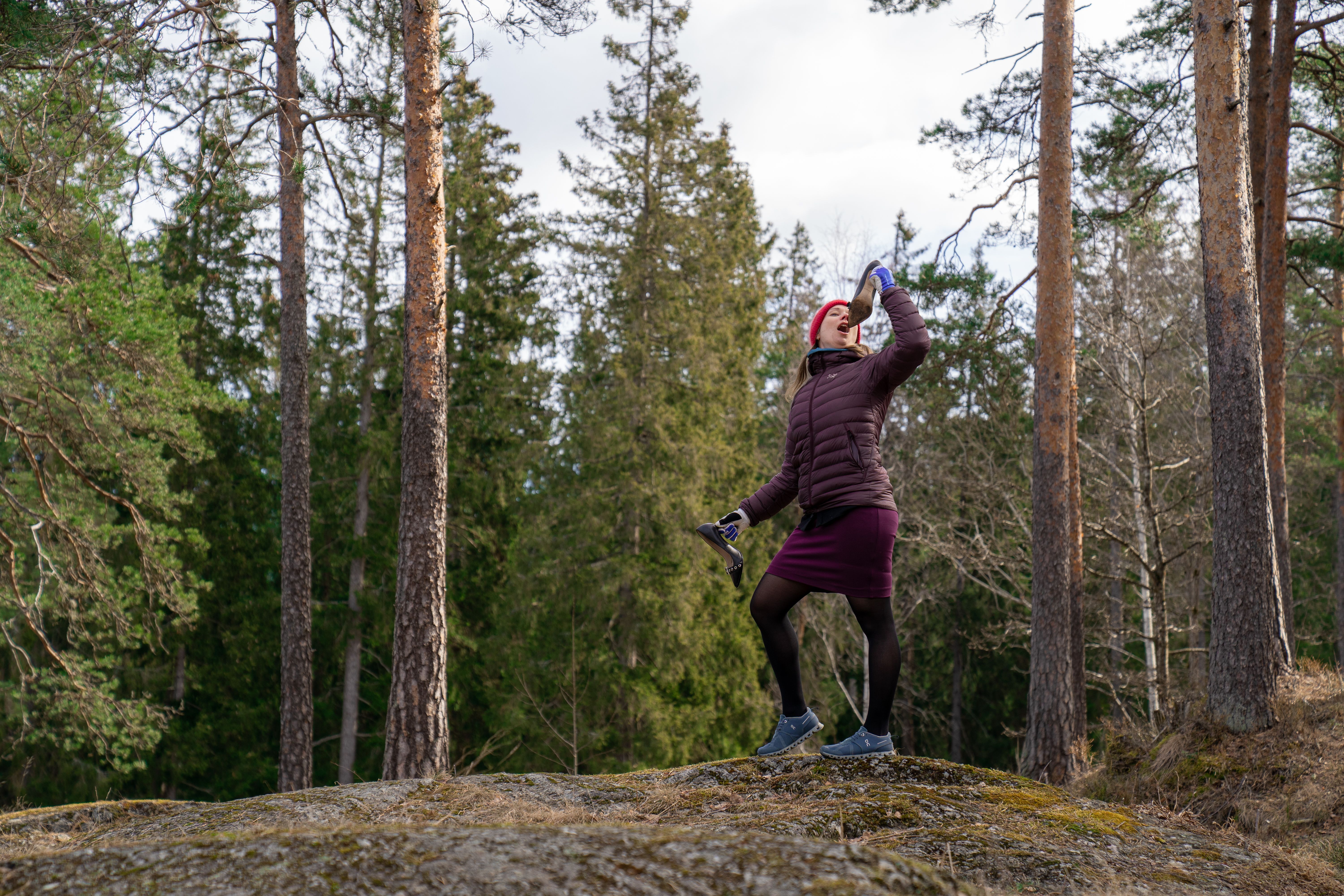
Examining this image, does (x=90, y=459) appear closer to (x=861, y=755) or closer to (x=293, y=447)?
(x=293, y=447)

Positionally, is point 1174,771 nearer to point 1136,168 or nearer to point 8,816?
point 8,816

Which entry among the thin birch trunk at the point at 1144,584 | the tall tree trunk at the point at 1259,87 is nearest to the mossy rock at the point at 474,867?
the tall tree trunk at the point at 1259,87

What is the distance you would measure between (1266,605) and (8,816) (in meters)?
7.78

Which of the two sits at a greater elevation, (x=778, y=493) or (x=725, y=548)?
(x=778, y=493)

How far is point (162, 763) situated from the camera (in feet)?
64.9

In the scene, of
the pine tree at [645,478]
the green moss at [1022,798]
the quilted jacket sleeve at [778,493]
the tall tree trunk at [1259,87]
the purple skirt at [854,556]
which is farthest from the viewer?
the pine tree at [645,478]

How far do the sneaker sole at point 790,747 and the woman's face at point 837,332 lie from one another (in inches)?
75.6

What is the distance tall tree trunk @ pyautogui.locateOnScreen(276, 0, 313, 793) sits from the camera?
34.4 feet

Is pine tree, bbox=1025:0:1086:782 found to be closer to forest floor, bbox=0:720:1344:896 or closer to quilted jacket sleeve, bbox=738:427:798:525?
forest floor, bbox=0:720:1344:896

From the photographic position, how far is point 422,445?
7.54 meters

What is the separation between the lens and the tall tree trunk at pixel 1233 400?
22.3 feet

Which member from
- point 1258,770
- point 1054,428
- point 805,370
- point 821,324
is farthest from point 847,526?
point 1054,428

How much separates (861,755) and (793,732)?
0.36m

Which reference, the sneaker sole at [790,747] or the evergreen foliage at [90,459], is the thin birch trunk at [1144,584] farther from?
the evergreen foliage at [90,459]
